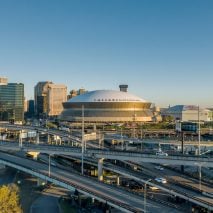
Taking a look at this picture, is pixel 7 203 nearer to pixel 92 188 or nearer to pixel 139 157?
pixel 92 188

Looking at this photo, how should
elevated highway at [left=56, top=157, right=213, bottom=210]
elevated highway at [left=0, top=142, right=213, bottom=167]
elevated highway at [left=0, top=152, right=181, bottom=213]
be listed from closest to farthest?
elevated highway at [left=0, top=152, right=181, bottom=213]
elevated highway at [left=56, top=157, right=213, bottom=210]
elevated highway at [left=0, top=142, right=213, bottom=167]

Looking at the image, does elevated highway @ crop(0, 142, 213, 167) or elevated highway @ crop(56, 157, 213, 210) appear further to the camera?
elevated highway @ crop(0, 142, 213, 167)

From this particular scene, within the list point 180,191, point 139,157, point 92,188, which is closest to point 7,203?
point 92,188

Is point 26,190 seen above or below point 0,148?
below

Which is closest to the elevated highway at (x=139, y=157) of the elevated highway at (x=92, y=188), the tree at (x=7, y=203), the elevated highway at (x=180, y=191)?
the elevated highway at (x=180, y=191)

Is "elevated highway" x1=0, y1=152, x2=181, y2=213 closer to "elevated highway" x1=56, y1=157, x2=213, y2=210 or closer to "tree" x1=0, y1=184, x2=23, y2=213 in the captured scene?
"elevated highway" x1=56, y1=157, x2=213, y2=210

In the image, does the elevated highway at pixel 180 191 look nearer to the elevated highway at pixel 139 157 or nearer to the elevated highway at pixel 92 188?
the elevated highway at pixel 139 157

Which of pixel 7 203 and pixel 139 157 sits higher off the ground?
pixel 139 157

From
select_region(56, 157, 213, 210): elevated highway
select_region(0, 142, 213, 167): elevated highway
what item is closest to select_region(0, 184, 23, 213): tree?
select_region(56, 157, 213, 210): elevated highway

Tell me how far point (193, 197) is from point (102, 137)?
7664 centimetres

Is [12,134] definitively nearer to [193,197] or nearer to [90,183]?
[90,183]

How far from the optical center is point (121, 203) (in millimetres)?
49219

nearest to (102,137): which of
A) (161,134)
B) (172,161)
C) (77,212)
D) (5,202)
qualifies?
(161,134)

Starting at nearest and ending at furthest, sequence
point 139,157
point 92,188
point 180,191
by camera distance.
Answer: point 92,188, point 180,191, point 139,157
